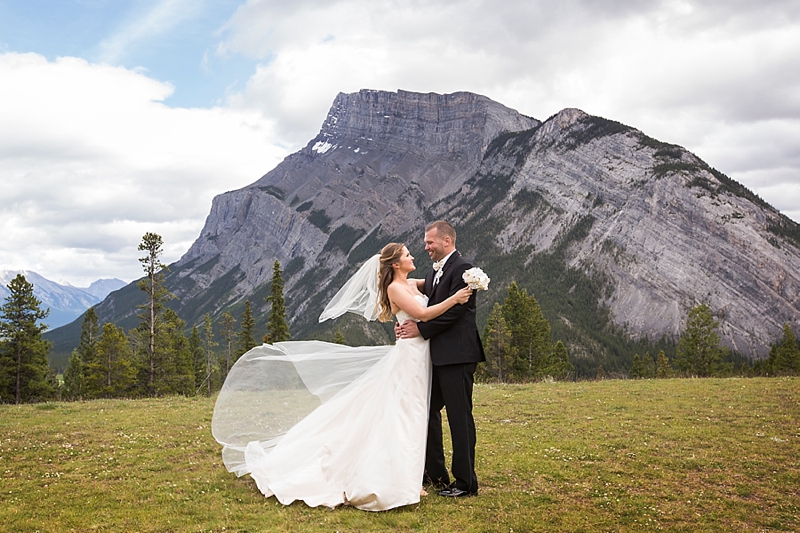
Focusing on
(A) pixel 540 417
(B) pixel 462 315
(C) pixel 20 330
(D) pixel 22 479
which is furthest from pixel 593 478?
(C) pixel 20 330

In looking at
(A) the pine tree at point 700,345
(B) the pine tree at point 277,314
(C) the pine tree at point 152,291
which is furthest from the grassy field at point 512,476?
(A) the pine tree at point 700,345

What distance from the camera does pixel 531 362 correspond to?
177 feet

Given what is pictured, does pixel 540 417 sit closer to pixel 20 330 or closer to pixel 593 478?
pixel 593 478

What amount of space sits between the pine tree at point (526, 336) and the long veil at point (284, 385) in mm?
45213

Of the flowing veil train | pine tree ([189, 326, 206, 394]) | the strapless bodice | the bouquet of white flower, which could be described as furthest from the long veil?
pine tree ([189, 326, 206, 394])

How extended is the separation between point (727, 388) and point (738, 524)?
13.8 m

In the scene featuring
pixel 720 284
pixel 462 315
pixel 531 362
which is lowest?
pixel 531 362

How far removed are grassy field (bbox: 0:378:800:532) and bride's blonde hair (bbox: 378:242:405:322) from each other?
3.08 m

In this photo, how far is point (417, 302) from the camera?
8.42m

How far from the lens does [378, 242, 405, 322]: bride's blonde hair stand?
8820 mm

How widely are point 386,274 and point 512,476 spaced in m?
4.11

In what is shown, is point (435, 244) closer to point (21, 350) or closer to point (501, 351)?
point (21, 350)

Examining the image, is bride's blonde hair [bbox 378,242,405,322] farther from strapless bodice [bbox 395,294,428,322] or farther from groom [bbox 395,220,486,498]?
groom [bbox 395,220,486,498]

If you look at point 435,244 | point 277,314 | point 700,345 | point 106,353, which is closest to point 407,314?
point 435,244
